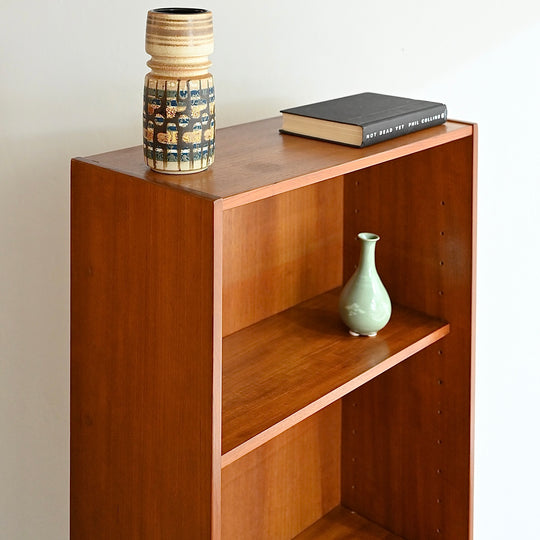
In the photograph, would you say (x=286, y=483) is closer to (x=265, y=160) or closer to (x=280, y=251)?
(x=280, y=251)

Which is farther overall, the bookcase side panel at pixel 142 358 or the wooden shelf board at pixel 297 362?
the wooden shelf board at pixel 297 362

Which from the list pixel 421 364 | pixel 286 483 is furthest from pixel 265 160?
pixel 286 483

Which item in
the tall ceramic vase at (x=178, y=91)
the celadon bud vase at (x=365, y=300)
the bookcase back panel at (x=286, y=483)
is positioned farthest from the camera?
the bookcase back panel at (x=286, y=483)

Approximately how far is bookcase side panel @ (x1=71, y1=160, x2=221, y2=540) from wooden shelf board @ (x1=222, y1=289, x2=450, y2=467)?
0.08 metres

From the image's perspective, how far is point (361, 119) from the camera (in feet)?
4.69

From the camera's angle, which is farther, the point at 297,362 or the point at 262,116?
the point at 262,116

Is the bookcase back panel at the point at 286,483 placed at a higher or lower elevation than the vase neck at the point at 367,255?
lower

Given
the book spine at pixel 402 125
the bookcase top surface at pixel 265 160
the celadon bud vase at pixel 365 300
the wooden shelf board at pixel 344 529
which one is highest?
the book spine at pixel 402 125

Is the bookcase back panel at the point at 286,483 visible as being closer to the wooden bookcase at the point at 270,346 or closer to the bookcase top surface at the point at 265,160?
the wooden bookcase at the point at 270,346

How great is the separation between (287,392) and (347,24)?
33.3 inches

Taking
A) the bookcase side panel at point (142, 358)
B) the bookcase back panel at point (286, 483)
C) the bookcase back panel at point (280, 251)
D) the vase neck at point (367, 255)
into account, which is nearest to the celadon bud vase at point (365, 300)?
the vase neck at point (367, 255)

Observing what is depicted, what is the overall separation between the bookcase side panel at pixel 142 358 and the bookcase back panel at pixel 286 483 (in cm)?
35

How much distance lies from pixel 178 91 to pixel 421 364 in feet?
2.73

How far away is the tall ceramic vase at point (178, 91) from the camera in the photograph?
1148mm
